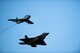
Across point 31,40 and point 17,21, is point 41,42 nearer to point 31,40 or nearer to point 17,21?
point 31,40

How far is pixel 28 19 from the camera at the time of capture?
55.2m

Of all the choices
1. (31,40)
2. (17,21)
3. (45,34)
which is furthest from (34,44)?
(17,21)

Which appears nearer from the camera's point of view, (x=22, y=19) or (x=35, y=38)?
(x=35, y=38)

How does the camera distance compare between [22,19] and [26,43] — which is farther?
[22,19]

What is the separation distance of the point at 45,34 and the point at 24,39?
717cm

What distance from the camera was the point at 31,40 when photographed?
4544 centimetres

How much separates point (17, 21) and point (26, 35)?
394 inches

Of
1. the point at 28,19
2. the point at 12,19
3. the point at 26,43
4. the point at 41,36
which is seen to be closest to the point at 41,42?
the point at 41,36

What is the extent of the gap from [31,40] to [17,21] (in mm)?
11710

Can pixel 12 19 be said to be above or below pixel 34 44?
above

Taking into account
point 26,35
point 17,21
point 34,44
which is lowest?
point 34,44

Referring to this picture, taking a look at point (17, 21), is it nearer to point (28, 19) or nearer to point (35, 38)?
point (28, 19)

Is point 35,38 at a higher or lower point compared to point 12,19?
lower

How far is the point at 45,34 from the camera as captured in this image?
45031 mm
